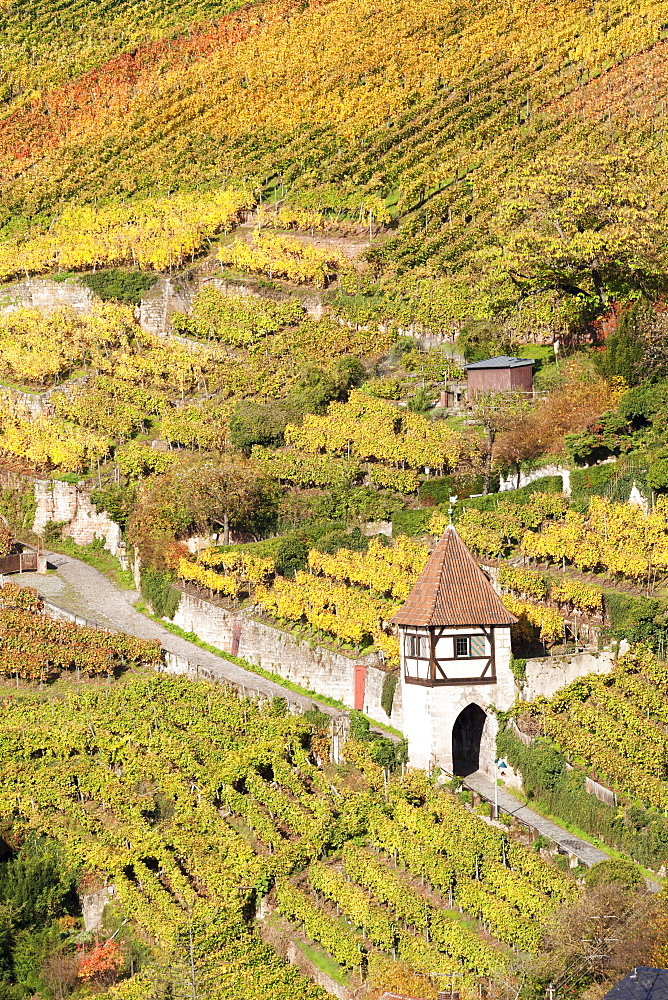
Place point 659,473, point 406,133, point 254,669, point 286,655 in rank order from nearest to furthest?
1. point 659,473
2. point 286,655
3. point 254,669
4. point 406,133

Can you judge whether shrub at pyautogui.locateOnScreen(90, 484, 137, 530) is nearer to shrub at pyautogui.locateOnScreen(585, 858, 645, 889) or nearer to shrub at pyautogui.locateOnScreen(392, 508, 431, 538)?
shrub at pyautogui.locateOnScreen(392, 508, 431, 538)

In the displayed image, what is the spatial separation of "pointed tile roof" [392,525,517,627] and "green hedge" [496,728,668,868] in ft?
8.86

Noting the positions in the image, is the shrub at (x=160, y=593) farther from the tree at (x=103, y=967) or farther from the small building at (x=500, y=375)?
the tree at (x=103, y=967)

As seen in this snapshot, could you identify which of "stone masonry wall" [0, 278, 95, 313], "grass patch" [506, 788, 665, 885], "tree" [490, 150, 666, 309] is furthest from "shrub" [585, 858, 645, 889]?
"stone masonry wall" [0, 278, 95, 313]

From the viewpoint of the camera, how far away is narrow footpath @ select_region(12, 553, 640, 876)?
137 feet

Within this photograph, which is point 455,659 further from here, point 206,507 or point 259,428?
point 259,428

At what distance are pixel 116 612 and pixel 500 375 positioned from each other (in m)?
14.6

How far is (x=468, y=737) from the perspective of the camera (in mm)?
44875

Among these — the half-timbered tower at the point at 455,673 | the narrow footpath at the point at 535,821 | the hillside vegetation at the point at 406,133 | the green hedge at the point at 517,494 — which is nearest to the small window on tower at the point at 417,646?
the half-timbered tower at the point at 455,673

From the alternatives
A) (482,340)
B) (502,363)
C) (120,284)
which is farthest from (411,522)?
(120,284)

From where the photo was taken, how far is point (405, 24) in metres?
92.1

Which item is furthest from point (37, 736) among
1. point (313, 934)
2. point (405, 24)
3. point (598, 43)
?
point (405, 24)

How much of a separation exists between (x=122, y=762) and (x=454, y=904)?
11.3 meters

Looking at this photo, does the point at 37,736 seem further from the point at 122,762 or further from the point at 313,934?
the point at 313,934
